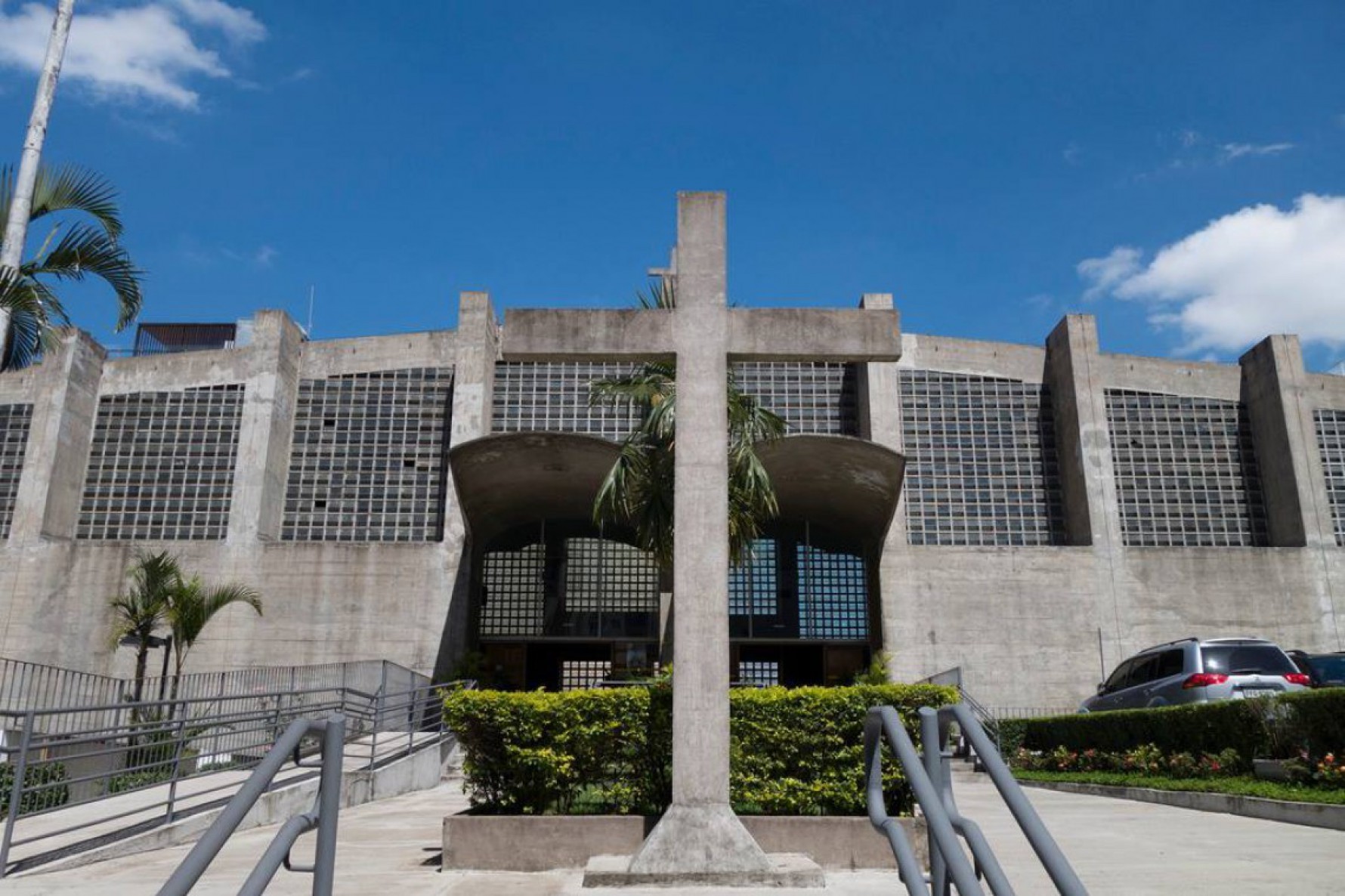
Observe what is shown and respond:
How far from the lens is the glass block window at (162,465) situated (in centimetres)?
2675

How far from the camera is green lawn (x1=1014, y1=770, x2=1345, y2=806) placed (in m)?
9.47

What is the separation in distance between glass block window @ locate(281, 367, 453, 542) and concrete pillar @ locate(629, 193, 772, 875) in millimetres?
19660

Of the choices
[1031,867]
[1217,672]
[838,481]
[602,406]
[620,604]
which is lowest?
[1031,867]

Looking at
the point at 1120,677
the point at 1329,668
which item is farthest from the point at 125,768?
the point at 1329,668

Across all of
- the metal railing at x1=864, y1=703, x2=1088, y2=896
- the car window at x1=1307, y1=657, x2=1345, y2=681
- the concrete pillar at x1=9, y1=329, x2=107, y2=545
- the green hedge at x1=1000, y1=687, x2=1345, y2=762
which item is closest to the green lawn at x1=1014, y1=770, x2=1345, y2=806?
the green hedge at x1=1000, y1=687, x2=1345, y2=762

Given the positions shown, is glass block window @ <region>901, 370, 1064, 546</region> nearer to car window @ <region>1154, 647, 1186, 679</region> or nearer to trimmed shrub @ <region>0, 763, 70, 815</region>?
car window @ <region>1154, 647, 1186, 679</region>

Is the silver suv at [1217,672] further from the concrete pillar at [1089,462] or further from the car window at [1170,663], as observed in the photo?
the concrete pillar at [1089,462]

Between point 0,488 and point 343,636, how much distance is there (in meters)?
10.6

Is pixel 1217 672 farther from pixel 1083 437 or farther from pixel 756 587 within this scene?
pixel 756 587

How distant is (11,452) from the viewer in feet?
89.1

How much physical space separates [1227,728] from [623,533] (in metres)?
16.6

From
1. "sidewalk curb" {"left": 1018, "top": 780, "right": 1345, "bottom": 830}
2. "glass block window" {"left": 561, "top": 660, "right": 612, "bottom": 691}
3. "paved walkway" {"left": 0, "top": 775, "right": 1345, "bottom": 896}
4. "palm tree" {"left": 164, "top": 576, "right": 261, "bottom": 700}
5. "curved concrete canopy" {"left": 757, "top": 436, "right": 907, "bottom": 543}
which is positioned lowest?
"paved walkway" {"left": 0, "top": 775, "right": 1345, "bottom": 896}

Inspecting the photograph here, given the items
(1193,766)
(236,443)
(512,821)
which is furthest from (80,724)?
(1193,766)

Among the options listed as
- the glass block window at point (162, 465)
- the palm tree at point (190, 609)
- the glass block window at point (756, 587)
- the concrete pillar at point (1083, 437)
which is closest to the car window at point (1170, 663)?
the concrete pillar at point (1083, 437)
